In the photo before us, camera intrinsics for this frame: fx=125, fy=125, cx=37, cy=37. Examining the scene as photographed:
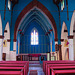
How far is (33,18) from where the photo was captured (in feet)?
77.0

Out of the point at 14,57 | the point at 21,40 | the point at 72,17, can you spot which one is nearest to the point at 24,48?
Result: the point at 21,40

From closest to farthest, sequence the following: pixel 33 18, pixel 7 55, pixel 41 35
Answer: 1. pixel 7 55
2. pixel 33 18
3. pixel 41 35

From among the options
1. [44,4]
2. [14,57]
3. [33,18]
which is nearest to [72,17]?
[44,4]

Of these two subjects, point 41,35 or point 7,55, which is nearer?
point 7,55

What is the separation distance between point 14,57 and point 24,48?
8443 millimetres

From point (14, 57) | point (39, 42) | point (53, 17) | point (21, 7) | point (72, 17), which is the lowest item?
point (14, 57)

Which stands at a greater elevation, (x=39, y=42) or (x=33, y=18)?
(x=33, y=18)

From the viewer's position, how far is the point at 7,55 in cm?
1583

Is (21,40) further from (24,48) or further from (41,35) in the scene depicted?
(41,35)

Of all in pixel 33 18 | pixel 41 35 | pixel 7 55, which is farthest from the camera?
pixel 41 35

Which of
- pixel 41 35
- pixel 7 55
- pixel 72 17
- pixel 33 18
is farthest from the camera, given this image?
pixel 41 35

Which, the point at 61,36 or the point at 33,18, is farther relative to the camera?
the point at 33,18

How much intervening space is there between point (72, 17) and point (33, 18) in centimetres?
1276

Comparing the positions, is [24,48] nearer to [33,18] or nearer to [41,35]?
[41,35]
